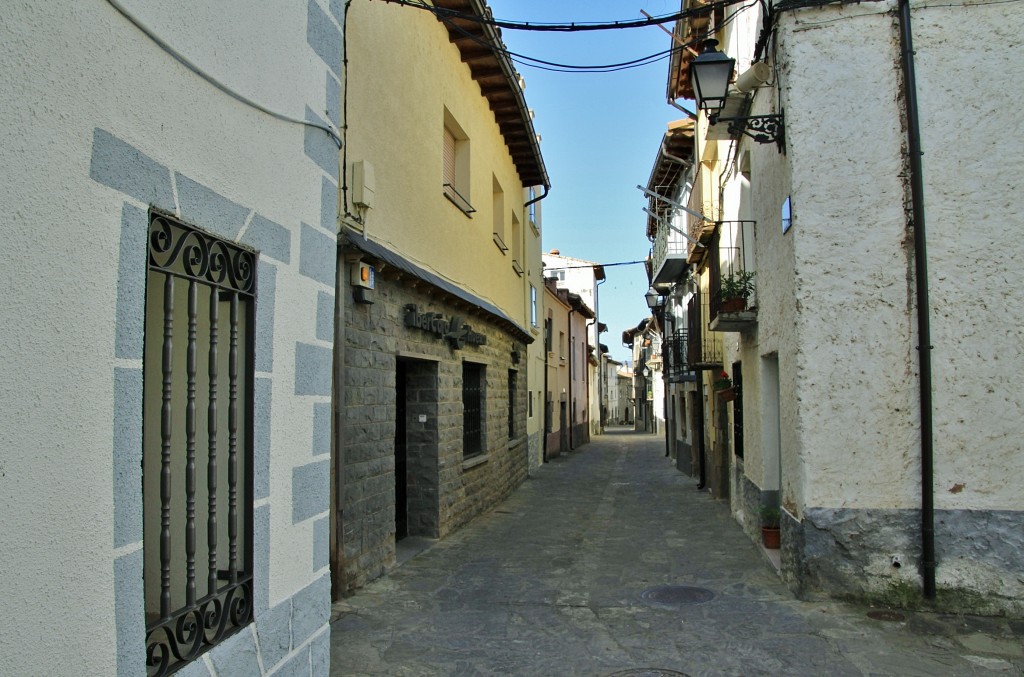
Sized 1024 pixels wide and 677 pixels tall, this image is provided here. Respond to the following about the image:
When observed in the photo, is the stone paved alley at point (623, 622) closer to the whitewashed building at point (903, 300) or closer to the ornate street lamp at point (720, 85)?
the whitewashed building at point (903, 300)

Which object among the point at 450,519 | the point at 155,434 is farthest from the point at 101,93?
the point at 450,519

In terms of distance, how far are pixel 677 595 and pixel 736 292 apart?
12.2 ft

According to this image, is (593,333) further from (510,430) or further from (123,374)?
(123,374)

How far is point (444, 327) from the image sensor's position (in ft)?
29.7

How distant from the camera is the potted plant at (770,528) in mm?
7688

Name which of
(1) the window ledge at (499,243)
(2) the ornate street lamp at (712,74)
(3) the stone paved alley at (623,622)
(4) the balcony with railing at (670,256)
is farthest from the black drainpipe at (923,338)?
(4) the balcony with railing at (670,256)

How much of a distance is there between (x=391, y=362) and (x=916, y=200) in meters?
4.83

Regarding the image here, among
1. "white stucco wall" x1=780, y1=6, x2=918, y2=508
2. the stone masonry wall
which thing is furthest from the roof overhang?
"white stucco wall" x1=780, y1=6, x2=918, y2=508

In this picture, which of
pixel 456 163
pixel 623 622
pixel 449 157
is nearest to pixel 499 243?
pixel 456 163

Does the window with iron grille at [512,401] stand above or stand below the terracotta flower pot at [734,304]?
below

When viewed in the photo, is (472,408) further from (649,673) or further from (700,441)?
(649,673)

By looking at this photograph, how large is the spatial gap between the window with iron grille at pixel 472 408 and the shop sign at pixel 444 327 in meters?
0.58

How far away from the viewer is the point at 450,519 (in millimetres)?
9234

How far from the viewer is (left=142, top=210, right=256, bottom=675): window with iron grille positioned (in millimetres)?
2705
